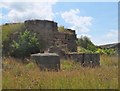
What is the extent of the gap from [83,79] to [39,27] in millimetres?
10967

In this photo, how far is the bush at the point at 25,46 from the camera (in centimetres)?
1470

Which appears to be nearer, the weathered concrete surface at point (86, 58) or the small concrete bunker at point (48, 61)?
the small concrete bunker at point (48, 61)

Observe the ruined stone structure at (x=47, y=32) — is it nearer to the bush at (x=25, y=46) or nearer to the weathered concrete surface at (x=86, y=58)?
the bush at (x=25, y=46)

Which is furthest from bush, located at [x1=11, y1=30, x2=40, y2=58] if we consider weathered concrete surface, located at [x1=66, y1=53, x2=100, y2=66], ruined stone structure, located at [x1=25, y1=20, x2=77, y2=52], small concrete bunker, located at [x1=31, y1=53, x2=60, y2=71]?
small concrete bunker, located at [x1=31, y1=53, x2=60, y2=71]

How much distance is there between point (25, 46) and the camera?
48.7 ft

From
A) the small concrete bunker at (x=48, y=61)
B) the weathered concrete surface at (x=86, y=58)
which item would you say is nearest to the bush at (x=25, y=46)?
the weathered concrete surface at (x=86, y=58)

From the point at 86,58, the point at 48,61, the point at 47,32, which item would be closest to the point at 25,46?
the point at 47,32

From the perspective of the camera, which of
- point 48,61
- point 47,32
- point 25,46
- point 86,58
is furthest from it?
point 47,32

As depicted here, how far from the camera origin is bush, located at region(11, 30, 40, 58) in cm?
1470

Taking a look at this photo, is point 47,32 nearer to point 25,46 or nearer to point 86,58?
point 25,46

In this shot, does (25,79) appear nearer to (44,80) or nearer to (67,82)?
(44,80)

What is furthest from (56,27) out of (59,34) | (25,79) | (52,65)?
(25,79)

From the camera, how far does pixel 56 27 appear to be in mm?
17219

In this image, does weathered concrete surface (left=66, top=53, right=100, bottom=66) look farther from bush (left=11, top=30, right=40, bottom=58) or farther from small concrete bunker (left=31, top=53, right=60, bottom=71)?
bush (left=11, top=30, right=40, bottom=58)
